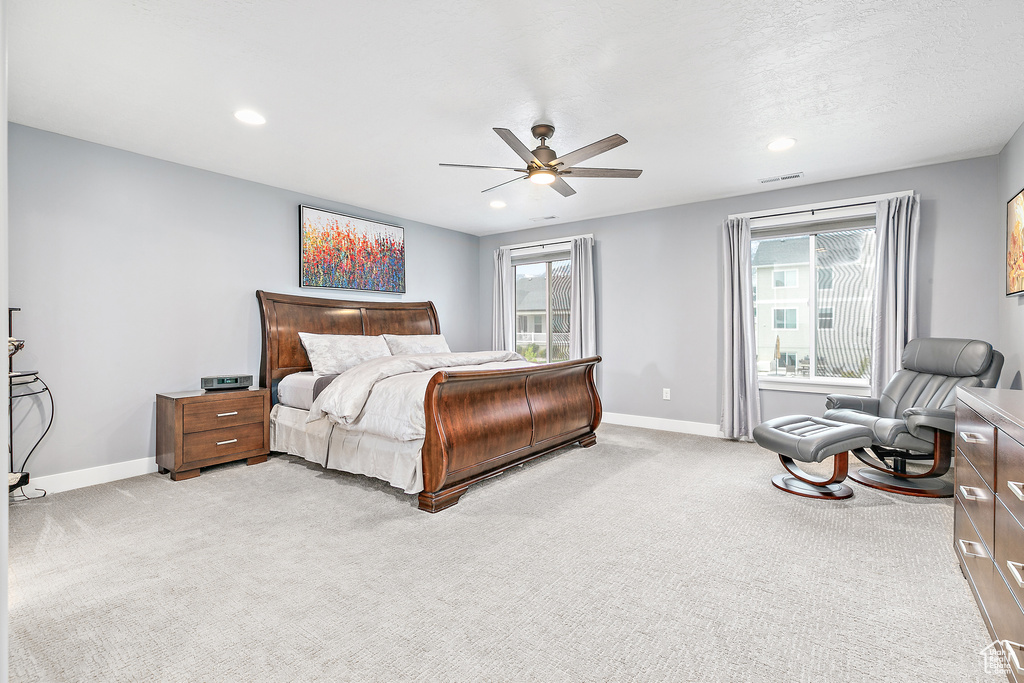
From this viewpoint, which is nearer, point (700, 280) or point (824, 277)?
point (824, 277)

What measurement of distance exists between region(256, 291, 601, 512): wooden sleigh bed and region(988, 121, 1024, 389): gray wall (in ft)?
9.46

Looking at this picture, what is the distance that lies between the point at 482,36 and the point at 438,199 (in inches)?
111

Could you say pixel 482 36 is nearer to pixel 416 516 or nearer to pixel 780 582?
pixel 416 516

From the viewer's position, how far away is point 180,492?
10.8 ft

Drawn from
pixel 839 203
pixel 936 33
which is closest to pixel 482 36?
pixel 936 33

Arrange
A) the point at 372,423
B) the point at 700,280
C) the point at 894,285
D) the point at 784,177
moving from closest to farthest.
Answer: the point at 372,423 → the point at 894,285 → the point at 784,177 → the point at 700,280

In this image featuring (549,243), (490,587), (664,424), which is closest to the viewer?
(490,587)

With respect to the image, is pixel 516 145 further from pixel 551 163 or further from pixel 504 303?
pixel 504 303

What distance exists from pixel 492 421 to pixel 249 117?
8.16 feet

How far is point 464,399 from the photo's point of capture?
3.17m

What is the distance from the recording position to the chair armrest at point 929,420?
294 cm

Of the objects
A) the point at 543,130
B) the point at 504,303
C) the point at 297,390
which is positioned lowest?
the point at 297,390

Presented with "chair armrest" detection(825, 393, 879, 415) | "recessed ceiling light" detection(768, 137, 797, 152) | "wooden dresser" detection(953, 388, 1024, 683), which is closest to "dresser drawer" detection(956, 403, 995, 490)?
"wooden dresser" detection(953, 388, 1024, 683)

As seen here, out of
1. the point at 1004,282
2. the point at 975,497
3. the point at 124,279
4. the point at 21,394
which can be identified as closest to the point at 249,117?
the point at 124,279
